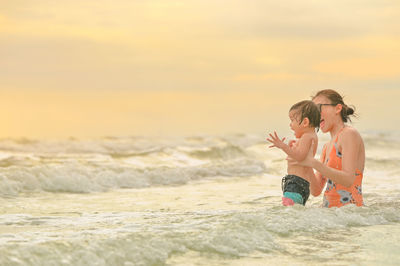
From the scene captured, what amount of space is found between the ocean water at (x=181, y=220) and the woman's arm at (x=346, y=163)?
1.77ft

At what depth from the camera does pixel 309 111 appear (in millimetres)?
5641

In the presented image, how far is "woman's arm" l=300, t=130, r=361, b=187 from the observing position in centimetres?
539

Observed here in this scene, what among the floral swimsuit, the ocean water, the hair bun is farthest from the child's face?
the ocean water

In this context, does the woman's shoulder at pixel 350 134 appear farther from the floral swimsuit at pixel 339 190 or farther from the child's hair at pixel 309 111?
the child's hair at pixel 309 111

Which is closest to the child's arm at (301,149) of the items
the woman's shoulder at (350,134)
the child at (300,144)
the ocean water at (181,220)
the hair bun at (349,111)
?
the child at (300,144)

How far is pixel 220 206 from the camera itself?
872 cm

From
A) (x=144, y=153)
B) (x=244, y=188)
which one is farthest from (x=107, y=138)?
(x=244, y=188)

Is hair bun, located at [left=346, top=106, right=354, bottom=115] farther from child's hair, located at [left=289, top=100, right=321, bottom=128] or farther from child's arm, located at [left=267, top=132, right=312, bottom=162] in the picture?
child's arm, located at [left=267, top=132, right=312, bottom=162]

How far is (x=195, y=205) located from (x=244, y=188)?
11.3ft

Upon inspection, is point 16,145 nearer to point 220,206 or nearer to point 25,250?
point 220,206

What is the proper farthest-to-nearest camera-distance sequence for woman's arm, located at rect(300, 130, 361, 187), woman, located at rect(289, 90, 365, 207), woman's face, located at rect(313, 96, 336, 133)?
woman's face, located at rect(313, 96, 336, 133) < woman, located at rect(289, 90, 365, 207) < woman's arm, located at rect(300, 130, 361, 187)

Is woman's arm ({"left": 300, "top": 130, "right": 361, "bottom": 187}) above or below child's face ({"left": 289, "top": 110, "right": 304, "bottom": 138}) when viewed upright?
below

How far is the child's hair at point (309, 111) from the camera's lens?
18.5 feet

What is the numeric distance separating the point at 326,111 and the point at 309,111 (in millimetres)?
241
